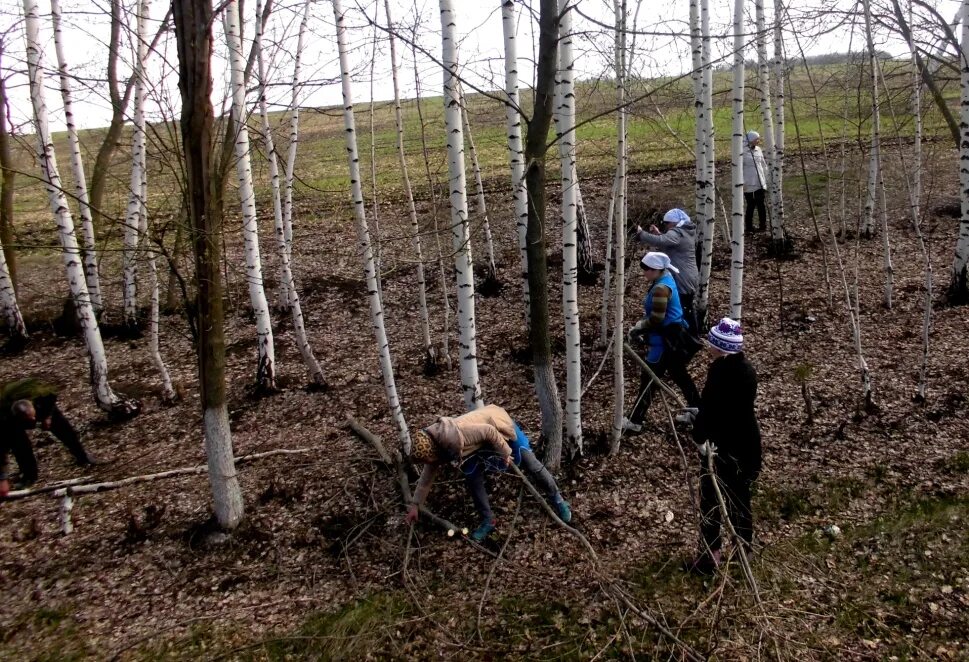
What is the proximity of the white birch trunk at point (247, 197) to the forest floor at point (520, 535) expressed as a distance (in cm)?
48

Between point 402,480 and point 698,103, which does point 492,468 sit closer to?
point 402,480

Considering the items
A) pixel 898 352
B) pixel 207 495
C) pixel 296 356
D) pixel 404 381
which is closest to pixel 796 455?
pixel 898 352

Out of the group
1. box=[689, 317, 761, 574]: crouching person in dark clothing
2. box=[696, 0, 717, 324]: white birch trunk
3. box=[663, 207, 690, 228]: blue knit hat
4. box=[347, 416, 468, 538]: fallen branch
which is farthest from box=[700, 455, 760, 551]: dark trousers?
box=[696, 0, 717, 324]: white birch trunk

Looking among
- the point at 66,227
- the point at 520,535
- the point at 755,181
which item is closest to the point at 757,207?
the point at 755,181

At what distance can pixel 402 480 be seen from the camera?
18.8 ft

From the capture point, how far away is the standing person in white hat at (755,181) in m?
11.7

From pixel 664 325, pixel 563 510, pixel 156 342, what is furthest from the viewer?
pixel 156 342

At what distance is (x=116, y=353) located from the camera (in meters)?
10.7

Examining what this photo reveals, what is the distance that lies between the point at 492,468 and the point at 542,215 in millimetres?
2156

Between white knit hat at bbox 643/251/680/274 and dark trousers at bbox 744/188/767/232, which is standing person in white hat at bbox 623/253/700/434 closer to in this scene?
white knit hat at bbox 643/251/680/274

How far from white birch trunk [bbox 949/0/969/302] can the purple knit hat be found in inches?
239

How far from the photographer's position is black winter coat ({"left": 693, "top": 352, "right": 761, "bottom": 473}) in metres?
4.41

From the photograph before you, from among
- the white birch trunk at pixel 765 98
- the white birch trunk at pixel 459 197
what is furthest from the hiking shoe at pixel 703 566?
the white birch trunk at pixel 765 98

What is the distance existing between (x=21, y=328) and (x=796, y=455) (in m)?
12.2
